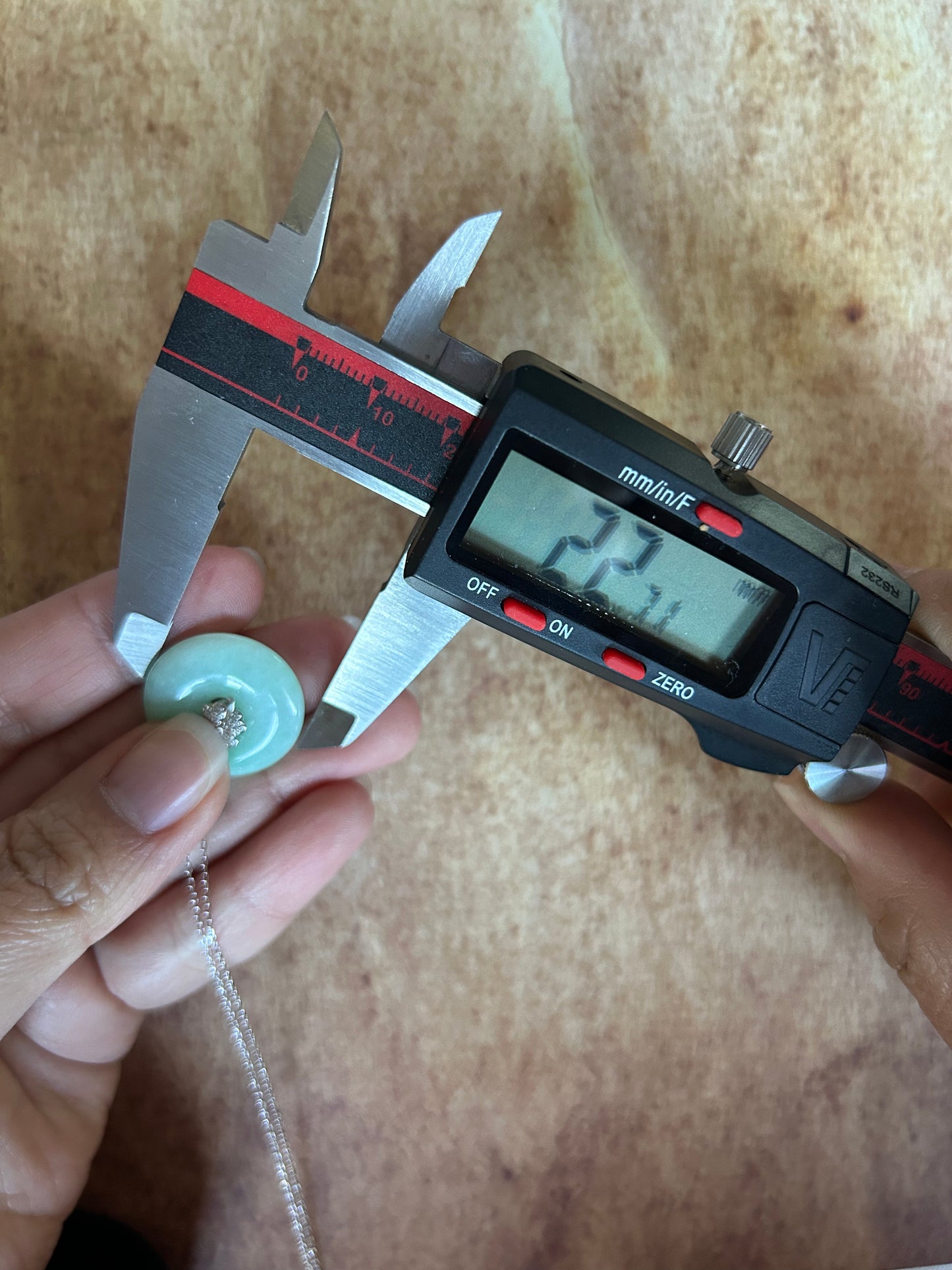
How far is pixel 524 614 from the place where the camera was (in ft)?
3.26

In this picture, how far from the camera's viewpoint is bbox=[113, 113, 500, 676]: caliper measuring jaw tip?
909mm

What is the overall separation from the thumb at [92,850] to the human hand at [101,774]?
0.15 feet

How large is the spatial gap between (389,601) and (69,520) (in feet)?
1.82

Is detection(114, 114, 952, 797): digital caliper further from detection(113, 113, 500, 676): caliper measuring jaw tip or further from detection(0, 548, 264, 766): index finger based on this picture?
detection(0, 548, 264, 766): index finger

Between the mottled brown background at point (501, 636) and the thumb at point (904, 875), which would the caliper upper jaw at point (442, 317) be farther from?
the thumb at point (904, 875)

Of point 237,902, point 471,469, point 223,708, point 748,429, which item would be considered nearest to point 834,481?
point 748,429

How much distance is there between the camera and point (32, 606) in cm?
115

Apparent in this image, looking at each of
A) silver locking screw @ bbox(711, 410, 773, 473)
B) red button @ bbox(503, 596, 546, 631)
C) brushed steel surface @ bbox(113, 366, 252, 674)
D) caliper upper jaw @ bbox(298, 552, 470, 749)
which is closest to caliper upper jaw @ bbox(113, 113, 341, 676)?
brushed steel surface @ bbox(113, 366, 252, 674)

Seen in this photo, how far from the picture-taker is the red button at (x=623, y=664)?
1.02m

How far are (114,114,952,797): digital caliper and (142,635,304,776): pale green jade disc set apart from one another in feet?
0.16

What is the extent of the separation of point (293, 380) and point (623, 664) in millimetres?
504

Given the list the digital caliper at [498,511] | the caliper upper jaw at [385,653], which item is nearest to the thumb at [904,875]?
the digital caliper at [498,511]

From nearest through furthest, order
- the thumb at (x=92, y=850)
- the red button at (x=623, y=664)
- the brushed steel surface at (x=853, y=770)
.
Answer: the thumb at (x=92, y=850), the red button at (x=623, y=664), the brushed steel surface at (x=853, y=770)

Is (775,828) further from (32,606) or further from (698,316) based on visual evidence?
(32,606)
